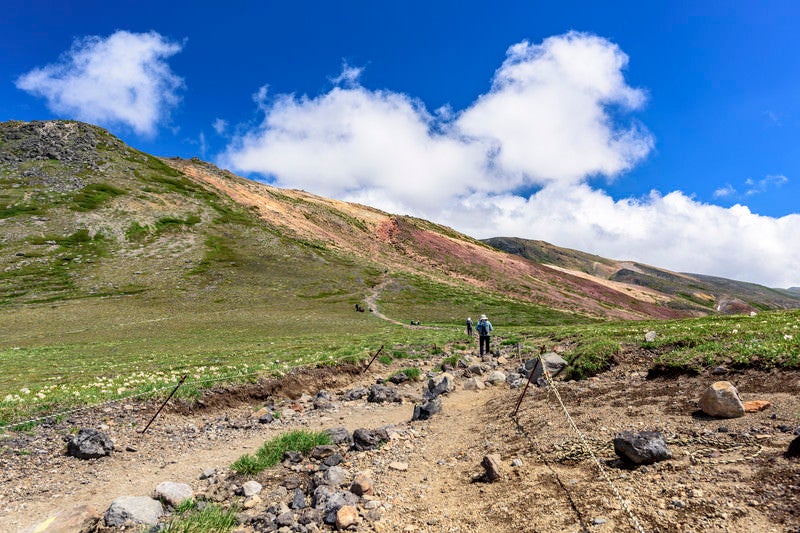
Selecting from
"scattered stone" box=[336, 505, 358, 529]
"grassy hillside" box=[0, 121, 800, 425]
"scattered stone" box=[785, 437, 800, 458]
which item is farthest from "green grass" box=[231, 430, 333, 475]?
"scattered stone" box=[785, 437, 800, 458]

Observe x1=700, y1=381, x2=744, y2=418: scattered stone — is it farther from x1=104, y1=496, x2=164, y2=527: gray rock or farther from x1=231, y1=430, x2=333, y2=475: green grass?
x1=104, y1=496, x2=164, y2=527: gray rock

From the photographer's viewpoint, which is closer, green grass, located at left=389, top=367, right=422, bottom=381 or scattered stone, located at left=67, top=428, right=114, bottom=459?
scattered stone, located at left=67, top=428, right=114, bottom=459

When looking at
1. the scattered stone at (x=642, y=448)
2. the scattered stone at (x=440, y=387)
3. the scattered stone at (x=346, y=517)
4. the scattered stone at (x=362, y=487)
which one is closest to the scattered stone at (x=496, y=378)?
the scattered stone at (x=440, y=387)

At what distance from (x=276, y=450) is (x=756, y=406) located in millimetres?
11978

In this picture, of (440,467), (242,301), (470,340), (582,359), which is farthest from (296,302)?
(440,467)

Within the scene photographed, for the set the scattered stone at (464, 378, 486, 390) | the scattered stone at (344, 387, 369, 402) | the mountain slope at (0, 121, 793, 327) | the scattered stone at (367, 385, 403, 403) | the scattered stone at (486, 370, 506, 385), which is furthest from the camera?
the mountain slope at (0, 121, 793, 327)

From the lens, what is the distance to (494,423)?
1323 centimetres

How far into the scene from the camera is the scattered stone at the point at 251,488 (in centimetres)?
931

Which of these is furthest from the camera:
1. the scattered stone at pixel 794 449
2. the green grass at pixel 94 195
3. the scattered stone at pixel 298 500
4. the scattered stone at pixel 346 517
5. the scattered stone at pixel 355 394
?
the green grass at pixel 94 195

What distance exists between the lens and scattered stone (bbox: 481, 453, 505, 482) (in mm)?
8930

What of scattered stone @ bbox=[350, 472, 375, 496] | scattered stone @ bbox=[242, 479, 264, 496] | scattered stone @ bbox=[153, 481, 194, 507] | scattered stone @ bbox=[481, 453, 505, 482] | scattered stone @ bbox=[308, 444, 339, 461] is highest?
scattered stone @ bbox=[481, 453, 505, 482]

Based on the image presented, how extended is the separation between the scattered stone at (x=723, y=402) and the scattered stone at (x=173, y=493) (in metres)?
12.2

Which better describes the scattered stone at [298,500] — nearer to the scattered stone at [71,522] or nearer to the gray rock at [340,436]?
the gray rock at [340,436]

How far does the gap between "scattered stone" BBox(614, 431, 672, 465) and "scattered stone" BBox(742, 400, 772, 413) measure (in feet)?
9.23
